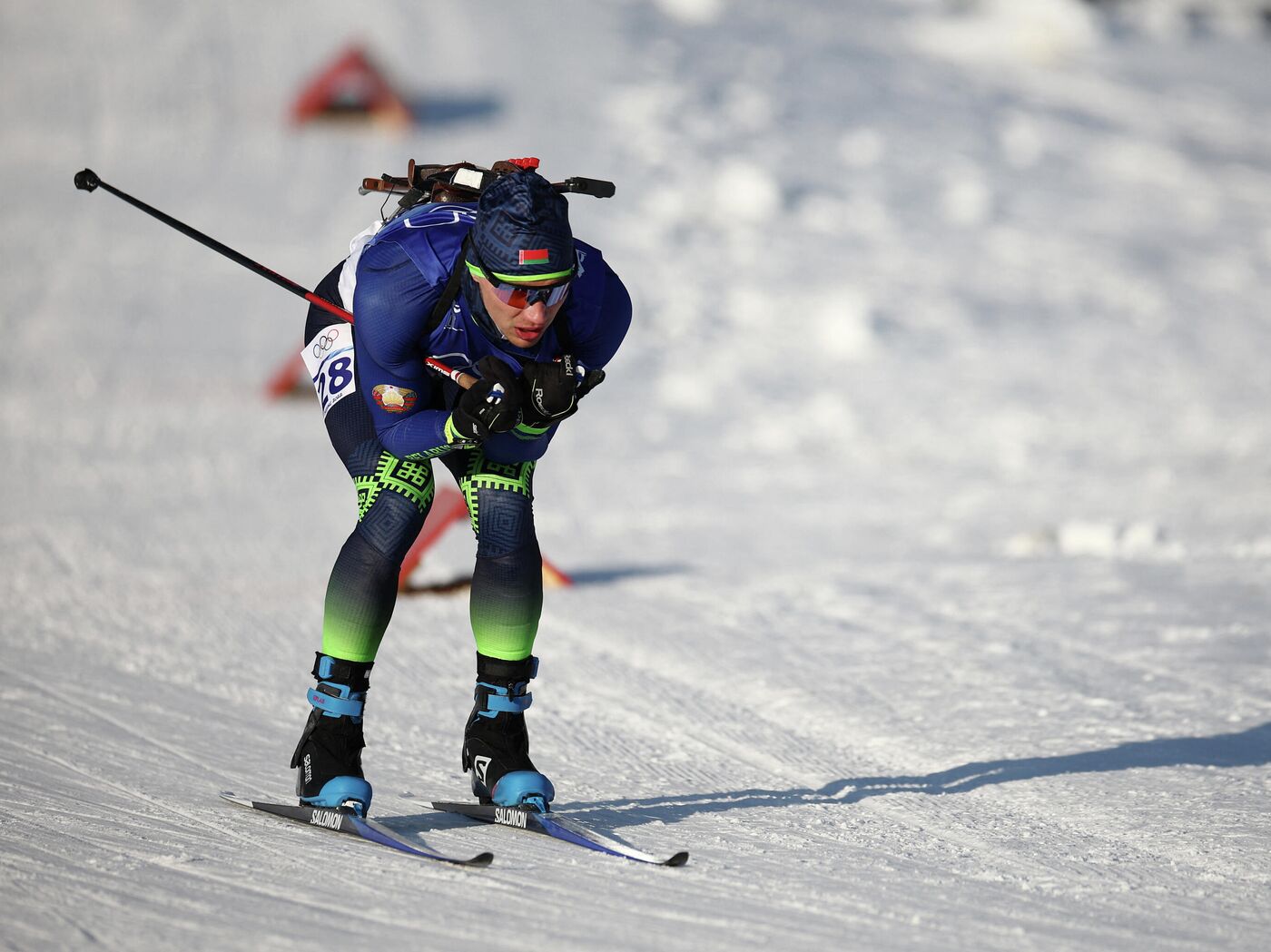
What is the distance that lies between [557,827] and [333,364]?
1.40 meters

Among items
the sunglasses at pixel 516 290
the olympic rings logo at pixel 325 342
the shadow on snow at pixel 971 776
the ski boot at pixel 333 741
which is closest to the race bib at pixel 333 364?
the olympic rings logo at pixel 325 342

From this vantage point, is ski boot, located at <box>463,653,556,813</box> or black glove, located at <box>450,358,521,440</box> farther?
ski boot, located at <box>463,653,556,813</box>

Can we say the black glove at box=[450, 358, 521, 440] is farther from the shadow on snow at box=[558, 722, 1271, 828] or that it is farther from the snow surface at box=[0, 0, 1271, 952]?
the shadow on snow at box=[558, 722, 1271, 828]

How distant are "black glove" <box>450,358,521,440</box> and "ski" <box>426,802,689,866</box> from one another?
40.1 inches

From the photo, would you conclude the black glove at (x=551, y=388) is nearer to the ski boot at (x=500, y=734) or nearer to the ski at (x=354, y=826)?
the ski boot at (x=500, y=734)

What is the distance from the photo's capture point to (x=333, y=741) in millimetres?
3881

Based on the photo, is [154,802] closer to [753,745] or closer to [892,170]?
[753,745]

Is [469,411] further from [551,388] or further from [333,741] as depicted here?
[333,741]

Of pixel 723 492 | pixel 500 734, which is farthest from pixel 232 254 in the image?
pixel 723 492

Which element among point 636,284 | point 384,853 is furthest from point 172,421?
point 384,853

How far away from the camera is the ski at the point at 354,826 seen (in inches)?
139

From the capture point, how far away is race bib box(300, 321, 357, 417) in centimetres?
410

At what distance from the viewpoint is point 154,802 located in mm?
4098

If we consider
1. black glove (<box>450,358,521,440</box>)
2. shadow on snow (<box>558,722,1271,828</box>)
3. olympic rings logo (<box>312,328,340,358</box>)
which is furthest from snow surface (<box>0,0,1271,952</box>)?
olympic rings logo (<box>312,328,340,358</box>)
